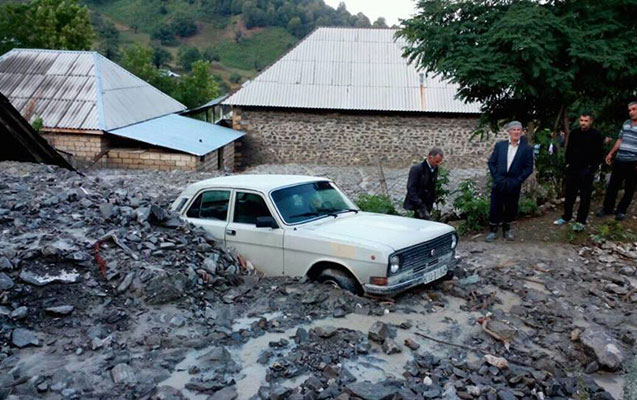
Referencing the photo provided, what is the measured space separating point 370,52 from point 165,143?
12727mm

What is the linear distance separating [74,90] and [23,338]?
67.5ft

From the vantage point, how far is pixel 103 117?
2158 centimetres

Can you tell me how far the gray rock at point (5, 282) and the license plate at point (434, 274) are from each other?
419cm

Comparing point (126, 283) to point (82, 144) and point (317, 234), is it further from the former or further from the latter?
point (82, 144)

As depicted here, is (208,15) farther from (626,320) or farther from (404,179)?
(626,320)

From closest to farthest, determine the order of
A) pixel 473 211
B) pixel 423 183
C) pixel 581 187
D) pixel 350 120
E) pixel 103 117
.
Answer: pixel 423 183, pixel 581 187, pixel 473 211, pixel 103 117, pixel 350 120

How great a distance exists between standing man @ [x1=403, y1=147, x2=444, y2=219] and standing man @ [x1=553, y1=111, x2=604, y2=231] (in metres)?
2.15

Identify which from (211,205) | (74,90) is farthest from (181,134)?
(211,205)

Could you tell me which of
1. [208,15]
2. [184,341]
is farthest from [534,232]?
[208,15]

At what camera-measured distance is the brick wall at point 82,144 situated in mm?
21141

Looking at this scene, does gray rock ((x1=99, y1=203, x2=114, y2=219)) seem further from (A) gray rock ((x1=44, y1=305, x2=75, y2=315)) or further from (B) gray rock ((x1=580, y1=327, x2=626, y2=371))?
(B) gray rock ((x1=580, y1=327, x2=626, y2=371))

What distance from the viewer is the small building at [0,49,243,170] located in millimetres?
21156

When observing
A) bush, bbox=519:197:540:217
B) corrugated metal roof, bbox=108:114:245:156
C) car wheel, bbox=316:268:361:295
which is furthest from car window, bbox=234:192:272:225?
corrugated metal roof, bbox=108:114:245:156

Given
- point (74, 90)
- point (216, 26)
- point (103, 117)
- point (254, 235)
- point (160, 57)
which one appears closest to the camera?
point (254, 235)
